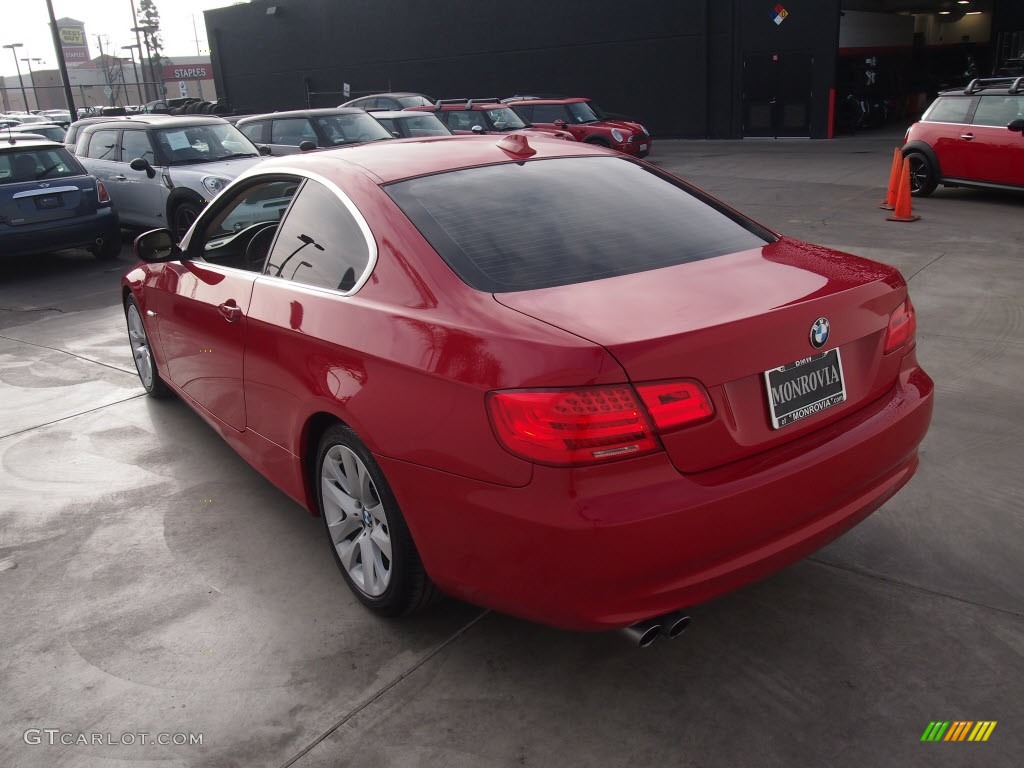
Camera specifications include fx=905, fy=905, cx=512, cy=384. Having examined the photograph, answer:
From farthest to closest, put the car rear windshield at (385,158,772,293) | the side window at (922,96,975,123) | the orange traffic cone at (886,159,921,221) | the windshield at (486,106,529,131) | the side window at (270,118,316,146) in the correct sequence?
the windshield at (486,106,529,131) → the side window at (270,118,316,146) → the side window at (922,96,975,123) → the orange traffic cone at (886,159,921,221) → the car rear windshield at (385,158,772,293)

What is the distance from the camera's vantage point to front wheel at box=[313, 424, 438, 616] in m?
3.01

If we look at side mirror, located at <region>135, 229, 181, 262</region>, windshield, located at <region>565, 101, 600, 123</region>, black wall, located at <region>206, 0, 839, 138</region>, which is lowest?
windshield, located at <region>565, 101, 600, 123</region>

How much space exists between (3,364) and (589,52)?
24060mm

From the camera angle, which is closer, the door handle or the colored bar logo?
the colored bar logo

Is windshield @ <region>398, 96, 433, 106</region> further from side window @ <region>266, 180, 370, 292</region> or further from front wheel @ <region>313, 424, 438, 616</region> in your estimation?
front wheel @ <region>313, 424, 438, 616</region>

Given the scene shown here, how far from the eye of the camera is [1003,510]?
12.7ft

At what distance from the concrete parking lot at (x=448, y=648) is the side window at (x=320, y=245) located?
1215mm

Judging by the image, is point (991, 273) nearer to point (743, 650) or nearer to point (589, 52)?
point (743, 650)

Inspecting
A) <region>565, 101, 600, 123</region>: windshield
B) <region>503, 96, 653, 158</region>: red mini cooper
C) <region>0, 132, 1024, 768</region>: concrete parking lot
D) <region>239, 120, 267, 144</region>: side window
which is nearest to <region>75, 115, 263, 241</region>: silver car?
<region>239, 120, 267, 144</region>: side window

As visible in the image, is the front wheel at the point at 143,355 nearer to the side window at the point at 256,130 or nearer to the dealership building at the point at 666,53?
the side window at the point at 256,130

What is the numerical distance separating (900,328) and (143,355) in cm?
466

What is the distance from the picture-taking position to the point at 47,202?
10.8 meters

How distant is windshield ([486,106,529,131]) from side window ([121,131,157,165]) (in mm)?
7417

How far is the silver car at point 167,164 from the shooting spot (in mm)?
11336
